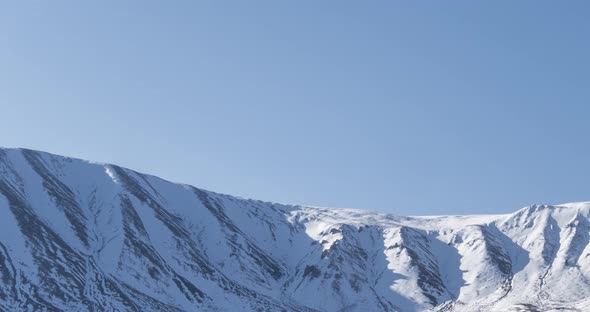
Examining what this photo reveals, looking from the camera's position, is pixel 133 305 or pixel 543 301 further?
pixel 543 301

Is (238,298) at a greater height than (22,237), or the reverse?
(22,237)

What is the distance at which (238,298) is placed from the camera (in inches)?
7682

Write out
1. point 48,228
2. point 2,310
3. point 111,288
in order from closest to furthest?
point 2,310, point 111,288, point 48,228

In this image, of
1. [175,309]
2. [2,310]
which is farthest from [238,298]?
[2,310]

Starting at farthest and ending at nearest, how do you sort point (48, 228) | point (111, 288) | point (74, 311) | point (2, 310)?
point (48, 228) → point (111, 288) → point (74, 311) → point (2, 310)

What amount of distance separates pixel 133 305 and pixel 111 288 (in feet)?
23.8

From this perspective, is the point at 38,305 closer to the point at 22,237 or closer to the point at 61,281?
the point at 61,281

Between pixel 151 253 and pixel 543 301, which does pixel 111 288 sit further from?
pixel 543 301

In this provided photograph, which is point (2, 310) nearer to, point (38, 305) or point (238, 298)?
point (38, 305)

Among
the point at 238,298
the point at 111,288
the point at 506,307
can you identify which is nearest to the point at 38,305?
the point at 111,288

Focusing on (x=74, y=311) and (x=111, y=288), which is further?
(x=111, y=288)

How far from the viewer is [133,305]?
17338cm

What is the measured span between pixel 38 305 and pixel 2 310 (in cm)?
816

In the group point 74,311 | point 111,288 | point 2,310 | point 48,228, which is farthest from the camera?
point 48,228
